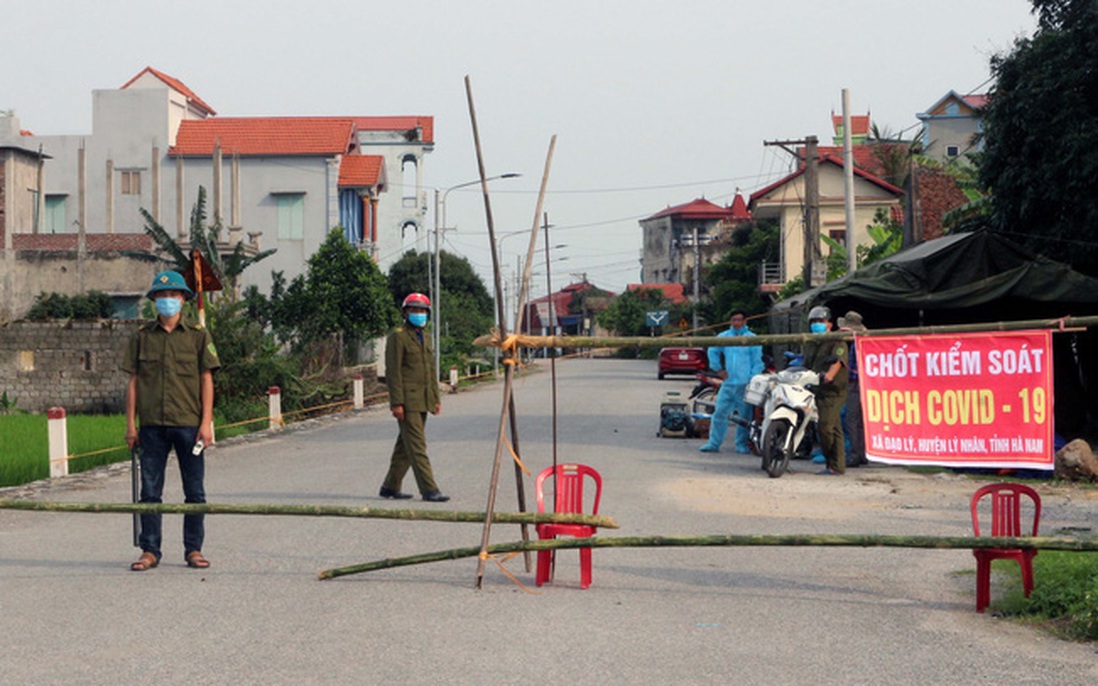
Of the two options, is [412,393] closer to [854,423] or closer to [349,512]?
[349,512]

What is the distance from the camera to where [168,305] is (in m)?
8.72

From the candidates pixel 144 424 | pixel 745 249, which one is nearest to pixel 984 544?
pixel 144 424

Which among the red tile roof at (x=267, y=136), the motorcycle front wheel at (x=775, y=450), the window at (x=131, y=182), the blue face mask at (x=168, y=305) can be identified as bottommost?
the motorcycle front wheel at (x=775, y=450)

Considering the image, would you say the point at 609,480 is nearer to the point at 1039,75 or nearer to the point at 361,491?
the point at 361,491

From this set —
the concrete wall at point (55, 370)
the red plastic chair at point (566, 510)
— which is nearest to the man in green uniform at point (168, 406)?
the red plastic chair at point (566, 510)

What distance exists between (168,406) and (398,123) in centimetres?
6748

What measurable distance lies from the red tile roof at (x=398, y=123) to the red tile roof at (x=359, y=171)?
17.7 metres

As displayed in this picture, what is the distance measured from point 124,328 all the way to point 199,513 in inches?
1005

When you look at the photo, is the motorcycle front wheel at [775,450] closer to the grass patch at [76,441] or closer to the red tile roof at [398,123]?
the grass patch at [76,441]

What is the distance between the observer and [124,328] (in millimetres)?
32375

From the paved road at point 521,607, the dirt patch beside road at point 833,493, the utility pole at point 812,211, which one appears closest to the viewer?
the paved road at point 521,607

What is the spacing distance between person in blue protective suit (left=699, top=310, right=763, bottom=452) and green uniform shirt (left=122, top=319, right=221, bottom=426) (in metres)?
9.00

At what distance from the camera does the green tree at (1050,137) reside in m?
17.4

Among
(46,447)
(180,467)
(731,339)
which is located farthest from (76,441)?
(731,339)
